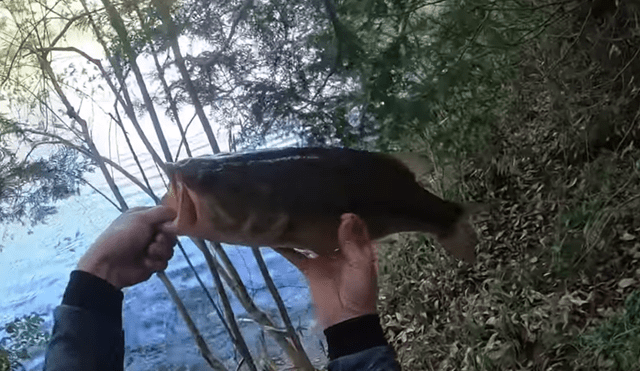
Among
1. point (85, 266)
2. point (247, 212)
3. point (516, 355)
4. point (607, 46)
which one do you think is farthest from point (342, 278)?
point (607, 46)

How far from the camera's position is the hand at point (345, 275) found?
74 centimetres

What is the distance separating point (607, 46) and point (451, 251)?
527mm

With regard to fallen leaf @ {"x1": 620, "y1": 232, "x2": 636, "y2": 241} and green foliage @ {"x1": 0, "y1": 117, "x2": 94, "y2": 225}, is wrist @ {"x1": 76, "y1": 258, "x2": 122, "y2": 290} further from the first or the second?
fallen leaf @ {"x1": 620, "y1": 232, "x2": 636, "y2": 241}

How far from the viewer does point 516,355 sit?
44.4 inches

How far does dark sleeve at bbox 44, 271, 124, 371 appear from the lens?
641 millimetres

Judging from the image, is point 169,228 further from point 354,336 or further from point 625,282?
point 625,282

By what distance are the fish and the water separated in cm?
8

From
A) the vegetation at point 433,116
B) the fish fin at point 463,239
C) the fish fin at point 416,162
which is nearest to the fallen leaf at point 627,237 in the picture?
the vegetation at point 433,116

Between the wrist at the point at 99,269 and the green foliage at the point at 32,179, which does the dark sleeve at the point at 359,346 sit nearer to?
the wrist at the point at 99,269

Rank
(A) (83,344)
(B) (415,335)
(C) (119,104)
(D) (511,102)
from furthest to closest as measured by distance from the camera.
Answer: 1. (D) (511,102)
2. (B) (415,335)
3. (C) (119,104)
4. (A) (83,344)

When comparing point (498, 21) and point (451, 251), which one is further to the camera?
point (498, 21)

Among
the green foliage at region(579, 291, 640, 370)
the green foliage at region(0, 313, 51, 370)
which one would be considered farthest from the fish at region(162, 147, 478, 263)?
the green foliage at region(579, 291, 640, 370)

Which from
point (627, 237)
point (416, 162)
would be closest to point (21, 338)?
point (416, 162)

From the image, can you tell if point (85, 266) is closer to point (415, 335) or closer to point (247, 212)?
point (247, 212)
